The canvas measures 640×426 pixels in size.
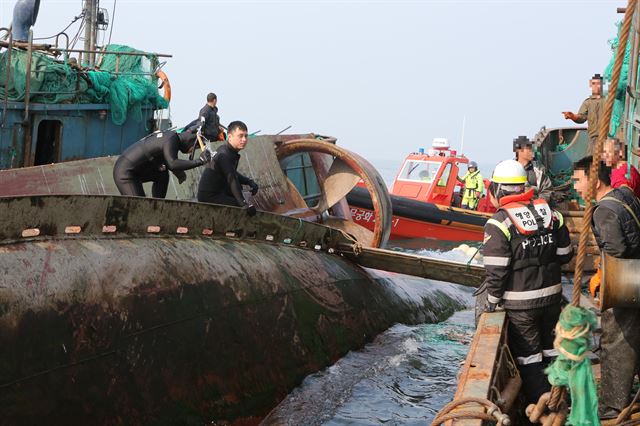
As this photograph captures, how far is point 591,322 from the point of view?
14.2 feet

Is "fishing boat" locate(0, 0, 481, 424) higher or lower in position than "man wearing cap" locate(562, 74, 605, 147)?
lower

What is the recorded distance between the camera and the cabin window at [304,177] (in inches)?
571

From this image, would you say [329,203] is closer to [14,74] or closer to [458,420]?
[14,74]

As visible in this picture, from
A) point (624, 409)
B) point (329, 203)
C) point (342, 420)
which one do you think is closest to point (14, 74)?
point (329, 203)

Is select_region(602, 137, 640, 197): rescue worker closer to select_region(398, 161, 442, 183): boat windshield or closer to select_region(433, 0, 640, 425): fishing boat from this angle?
select_region(433, 0, 640, 425): fishing boat

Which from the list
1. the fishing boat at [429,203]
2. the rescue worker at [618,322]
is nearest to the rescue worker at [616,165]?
the rescue worker at [618,322]

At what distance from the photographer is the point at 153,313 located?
21.1 feet

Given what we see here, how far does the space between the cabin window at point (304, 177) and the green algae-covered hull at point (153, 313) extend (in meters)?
5.25

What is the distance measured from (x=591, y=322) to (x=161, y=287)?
3530 mm

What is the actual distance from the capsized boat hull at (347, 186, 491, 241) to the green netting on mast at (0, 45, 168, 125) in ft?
29.6

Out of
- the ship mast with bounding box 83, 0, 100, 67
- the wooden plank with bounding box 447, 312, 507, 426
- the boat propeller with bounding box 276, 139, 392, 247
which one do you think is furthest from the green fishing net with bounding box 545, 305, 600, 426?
the ship mast with bounding box 83, 0, 100, 67

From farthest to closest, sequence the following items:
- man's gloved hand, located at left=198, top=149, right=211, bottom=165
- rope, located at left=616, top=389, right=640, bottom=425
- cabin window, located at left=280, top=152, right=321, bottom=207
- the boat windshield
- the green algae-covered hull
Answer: the boat windshield, cabin window, located at left=280, top=152, right=321, bottom=207, man's gloved hand, located at left=198, top=149, right=211, bottom=165, rope, located at left=616, top=389, right=640, bottom=425, the green algae-covered hull

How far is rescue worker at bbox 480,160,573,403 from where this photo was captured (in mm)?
5898

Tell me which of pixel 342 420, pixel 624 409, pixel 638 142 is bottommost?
pixel 342 420
